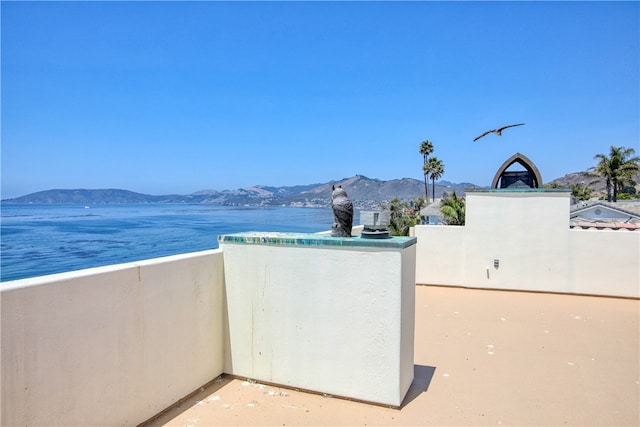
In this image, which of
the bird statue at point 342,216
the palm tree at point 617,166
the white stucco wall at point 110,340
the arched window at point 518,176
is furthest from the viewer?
the palm tree at point 617,166

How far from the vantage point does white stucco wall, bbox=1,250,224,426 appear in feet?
7.17

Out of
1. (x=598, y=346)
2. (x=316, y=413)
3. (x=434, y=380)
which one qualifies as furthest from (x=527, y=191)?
(x=316, y=413)

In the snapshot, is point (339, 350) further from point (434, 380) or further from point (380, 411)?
point (434, 380)

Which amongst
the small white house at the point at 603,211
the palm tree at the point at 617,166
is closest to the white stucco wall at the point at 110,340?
the small white house at the point at 603,211

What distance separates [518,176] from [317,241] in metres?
6.77

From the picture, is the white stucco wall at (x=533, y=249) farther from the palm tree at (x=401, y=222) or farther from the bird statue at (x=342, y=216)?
the bird statue at (x=342, y=216)

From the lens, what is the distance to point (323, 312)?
11.1ft

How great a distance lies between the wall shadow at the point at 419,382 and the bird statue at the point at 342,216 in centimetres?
155

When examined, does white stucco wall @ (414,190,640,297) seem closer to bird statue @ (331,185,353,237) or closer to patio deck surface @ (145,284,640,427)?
patio deck surface @ (145,284,640,427)

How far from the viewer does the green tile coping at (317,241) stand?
126 inches

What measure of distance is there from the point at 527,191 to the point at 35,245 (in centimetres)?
3966

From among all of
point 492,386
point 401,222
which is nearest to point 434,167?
point 401,222

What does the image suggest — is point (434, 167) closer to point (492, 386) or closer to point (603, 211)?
point (603, 211)

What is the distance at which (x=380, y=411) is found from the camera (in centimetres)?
315
